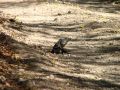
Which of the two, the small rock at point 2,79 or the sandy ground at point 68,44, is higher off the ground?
the small rock at point 2,79

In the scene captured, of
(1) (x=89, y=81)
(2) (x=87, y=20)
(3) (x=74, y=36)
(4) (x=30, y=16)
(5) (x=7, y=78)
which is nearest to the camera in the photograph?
(5) (x=7, y=78)

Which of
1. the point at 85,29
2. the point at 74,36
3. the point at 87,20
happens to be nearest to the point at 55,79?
the point at 74,36

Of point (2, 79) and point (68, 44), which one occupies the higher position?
point (2, 79)

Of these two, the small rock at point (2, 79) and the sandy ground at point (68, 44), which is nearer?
the small rock at point (2, 79)

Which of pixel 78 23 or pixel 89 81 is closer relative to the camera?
pixel 89 81

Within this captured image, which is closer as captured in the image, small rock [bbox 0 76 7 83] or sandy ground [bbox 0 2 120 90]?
small rock [bbox 0 76 7 83]

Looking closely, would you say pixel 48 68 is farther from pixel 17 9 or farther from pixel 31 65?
pixel 17 9

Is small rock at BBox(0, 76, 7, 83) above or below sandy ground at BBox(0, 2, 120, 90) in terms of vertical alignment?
above

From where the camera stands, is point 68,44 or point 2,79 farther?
point 68,44
